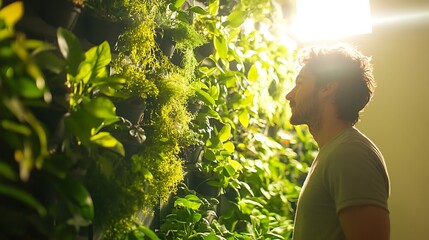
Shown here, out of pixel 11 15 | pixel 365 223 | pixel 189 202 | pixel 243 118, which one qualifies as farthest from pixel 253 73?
pixel 11 15

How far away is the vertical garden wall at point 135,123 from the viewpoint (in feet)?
2.46

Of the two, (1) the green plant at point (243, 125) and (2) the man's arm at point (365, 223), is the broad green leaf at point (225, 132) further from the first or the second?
(2) the man's arm at point (365, 223)

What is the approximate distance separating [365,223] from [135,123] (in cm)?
72

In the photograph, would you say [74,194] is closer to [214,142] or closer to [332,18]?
[214,142]

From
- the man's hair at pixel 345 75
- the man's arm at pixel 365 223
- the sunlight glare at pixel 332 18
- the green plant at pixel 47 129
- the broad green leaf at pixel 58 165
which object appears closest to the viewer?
the green plant at pixel 47 129

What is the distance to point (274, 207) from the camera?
7.40ft

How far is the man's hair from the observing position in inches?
57.7

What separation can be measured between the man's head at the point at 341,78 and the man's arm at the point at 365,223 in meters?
0.43

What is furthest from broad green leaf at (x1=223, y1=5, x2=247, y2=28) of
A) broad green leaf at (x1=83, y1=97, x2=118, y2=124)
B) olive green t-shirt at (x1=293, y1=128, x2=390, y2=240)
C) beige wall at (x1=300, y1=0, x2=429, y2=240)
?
beige wall at (x1=300, y1=0, x2=429, y2=240)

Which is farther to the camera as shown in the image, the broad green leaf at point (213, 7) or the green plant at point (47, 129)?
the broad green leaf at point (213, 7)

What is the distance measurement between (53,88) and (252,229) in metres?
1.18

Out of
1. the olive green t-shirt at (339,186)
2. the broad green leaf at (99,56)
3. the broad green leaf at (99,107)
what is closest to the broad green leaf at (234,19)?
the olive green t-shirt at (339,186)

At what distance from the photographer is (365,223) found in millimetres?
1121

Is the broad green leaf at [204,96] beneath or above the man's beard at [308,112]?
beneath
